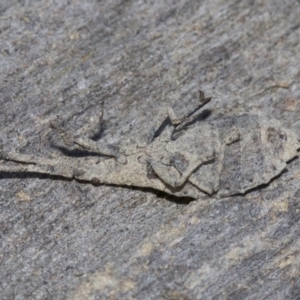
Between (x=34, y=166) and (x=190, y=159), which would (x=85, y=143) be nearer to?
(x=34, y=166)

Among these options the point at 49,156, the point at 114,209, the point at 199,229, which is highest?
the point at 49,156

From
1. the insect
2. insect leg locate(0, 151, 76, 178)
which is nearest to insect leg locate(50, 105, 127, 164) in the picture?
the insect

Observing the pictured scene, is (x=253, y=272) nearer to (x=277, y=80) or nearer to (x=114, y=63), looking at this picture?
(x=277, y=80)

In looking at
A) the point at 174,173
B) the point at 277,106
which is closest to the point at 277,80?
the point at 277,106

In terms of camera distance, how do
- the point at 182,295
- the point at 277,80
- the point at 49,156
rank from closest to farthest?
the point at 182,295
the point at 49,156
the point at 277,80

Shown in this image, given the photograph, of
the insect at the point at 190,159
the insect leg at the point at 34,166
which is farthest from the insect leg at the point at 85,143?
the insect leg at the point at 34,166

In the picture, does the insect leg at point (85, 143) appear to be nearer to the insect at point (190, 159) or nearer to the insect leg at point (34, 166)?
the insect at point (190, 159)

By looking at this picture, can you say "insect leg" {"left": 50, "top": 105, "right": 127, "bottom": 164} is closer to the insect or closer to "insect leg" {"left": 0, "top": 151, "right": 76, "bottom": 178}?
the insect
